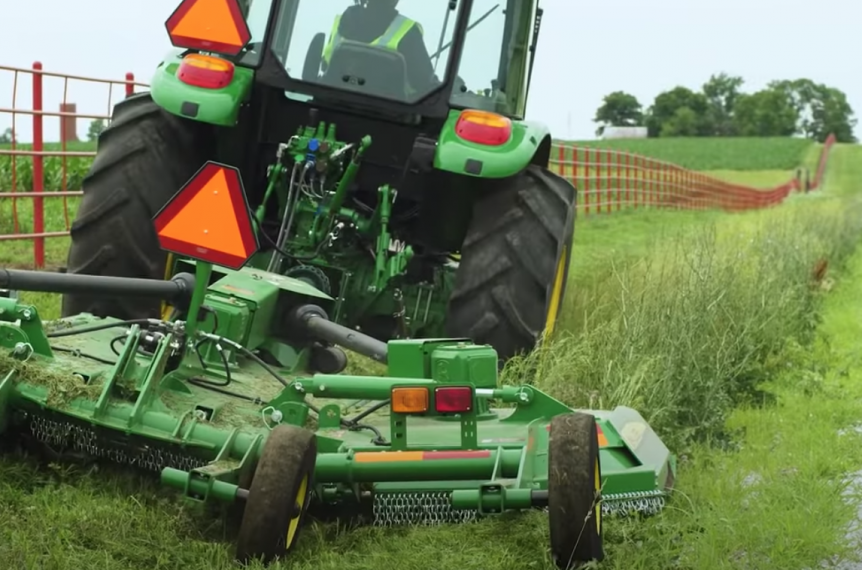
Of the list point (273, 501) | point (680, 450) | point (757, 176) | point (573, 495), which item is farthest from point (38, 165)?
point (757, 176)

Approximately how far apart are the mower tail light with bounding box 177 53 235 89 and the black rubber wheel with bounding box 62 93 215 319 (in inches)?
8.8

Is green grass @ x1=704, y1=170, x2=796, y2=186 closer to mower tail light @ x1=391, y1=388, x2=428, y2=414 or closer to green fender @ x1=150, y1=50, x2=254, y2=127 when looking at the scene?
green fender @ x1=150, y1=50, x2=254, y2=127

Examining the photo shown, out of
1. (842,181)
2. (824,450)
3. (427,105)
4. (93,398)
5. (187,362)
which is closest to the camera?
(93,398)

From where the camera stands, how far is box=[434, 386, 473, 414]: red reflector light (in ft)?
10.9

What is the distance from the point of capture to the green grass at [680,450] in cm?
331

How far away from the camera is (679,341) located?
5.55 metres

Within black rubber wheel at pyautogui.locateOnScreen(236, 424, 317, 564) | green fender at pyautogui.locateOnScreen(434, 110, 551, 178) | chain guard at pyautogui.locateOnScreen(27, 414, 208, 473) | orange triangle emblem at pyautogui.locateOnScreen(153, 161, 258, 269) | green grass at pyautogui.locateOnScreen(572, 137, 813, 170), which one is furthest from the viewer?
green grass at pyautogui.locateOnScreen(572, 137, 813, 170)

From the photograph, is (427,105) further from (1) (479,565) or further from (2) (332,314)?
(1) (479,565)

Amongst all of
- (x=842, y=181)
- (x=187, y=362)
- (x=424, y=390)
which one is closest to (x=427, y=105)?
(x=187, y=362)

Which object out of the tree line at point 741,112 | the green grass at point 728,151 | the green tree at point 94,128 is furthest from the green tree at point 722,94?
the green tree at point 94,128

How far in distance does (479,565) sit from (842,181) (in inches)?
1570

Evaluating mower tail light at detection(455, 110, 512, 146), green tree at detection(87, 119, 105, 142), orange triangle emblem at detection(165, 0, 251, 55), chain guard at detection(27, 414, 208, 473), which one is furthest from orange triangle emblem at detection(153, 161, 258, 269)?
green tree at detection(87, 119, 105, 142)

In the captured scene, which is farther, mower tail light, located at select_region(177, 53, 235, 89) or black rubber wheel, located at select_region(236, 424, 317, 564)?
mower tail light, located at select_region(177, 53, 235, 89)

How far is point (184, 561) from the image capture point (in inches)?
126
